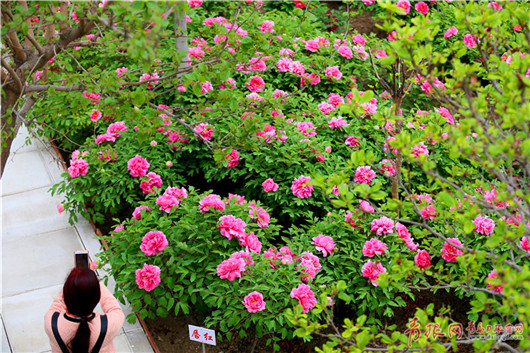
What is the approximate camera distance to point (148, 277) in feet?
14.0

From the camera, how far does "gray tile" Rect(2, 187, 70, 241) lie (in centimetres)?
553

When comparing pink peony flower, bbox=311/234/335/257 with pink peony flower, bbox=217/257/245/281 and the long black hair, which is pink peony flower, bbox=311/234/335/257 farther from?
the long black hair

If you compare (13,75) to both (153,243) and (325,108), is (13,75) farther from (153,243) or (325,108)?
(325,108)

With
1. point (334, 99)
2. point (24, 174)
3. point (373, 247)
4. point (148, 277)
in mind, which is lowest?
point (24, 174)

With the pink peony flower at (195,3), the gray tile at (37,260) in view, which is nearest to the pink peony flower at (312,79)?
the pink peony flower at (195,3)

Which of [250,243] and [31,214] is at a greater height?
[250,243]

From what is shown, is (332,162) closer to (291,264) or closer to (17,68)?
(291,264)

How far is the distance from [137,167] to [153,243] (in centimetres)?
104

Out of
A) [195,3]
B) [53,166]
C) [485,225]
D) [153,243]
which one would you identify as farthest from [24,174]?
[485,225]

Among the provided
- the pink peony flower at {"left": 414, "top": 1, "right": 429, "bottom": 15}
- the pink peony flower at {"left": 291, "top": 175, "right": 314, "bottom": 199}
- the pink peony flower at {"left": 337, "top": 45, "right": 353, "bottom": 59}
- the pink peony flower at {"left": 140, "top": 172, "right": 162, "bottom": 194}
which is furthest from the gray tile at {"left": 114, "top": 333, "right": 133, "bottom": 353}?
the pink peony flower at {"left": 414, "top": 1, "right": 429, "bottom": 15}

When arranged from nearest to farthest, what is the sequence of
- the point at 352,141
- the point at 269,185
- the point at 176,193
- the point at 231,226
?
the point at 231,226, the point at 176,193, the point at 269,185, the point at 352,141

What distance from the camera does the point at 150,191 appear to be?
5.15 metres

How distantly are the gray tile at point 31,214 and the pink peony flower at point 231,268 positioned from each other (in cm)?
203

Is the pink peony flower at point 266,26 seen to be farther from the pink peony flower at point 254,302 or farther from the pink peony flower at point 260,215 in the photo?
the pink peony flower at point 254,302
